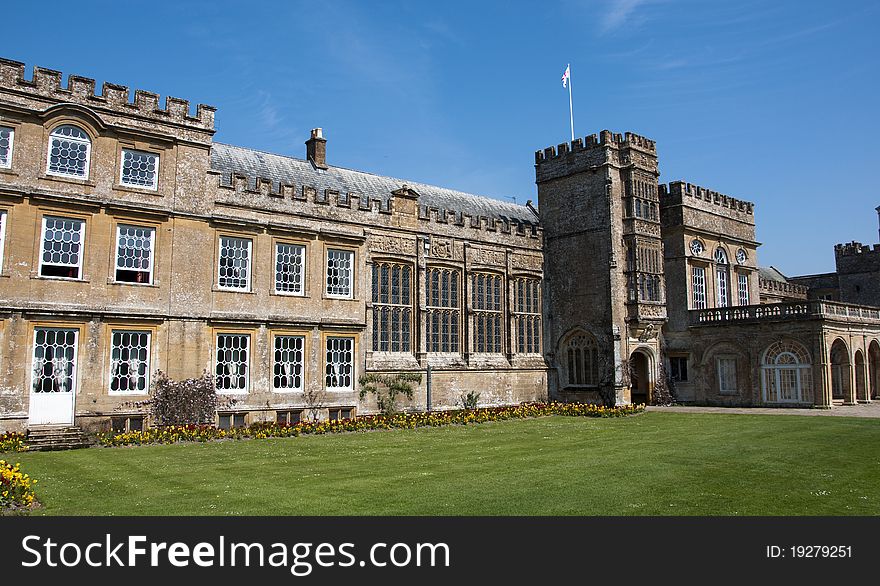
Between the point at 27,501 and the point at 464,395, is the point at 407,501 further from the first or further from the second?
the point at 464,395

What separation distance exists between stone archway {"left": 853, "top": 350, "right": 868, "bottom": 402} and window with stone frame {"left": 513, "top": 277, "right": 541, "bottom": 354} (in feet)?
47.2

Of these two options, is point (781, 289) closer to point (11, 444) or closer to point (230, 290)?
point (230, 290)

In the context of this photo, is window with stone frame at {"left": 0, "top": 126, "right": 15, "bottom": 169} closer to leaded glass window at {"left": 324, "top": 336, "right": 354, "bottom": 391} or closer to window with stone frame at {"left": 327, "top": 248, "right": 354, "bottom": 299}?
window with stone frame at {"left": 327, "top": 248, "right": 354, "bottom": 299}

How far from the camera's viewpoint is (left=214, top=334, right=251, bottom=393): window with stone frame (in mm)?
21831

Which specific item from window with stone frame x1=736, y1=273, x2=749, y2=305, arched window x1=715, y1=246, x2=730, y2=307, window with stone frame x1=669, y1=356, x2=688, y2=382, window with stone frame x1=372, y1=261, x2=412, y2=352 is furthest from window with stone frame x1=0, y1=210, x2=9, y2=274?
window with stone frame x1=736, y1=273, x2=749, y2=305

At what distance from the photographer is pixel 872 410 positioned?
25.6m

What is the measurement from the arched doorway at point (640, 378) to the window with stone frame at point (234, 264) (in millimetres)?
17445

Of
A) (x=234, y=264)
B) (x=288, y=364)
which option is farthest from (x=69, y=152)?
(x=288, y=364)

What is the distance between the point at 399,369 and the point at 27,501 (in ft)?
55.9

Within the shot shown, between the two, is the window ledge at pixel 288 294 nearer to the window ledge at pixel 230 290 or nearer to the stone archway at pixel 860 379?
the window ledge at pixel 230 290

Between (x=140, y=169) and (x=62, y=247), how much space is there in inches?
132

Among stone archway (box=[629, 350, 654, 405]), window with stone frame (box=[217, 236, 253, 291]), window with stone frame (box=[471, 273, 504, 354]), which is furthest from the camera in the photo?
stone archway (box=[629, 350, 654, 405])
